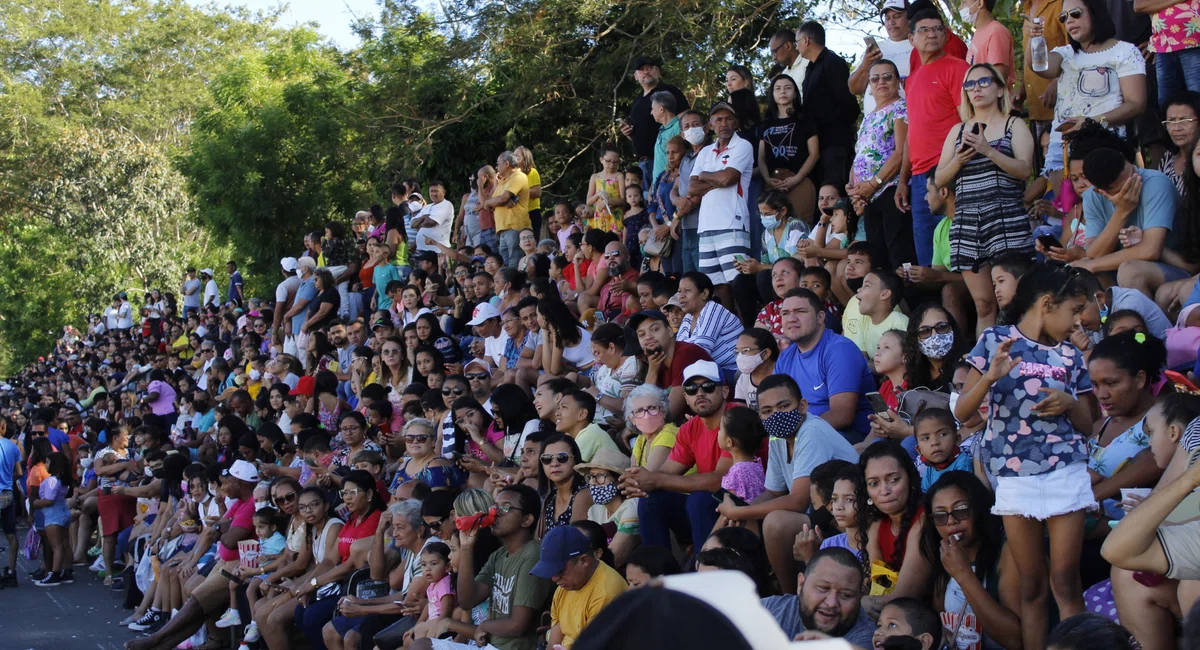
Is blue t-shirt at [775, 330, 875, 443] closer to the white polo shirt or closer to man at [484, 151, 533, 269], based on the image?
the white polo shirt

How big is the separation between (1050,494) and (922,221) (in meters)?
3.37

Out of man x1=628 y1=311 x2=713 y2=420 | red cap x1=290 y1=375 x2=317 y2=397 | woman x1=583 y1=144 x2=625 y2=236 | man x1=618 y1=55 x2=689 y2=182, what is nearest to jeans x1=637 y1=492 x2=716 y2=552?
man x1=628 y1=311 x2=713 y2=420

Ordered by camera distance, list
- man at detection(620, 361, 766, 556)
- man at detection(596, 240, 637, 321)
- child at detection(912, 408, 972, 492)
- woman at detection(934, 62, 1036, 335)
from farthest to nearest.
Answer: man at detection(596, 240, 637, 321) → woman at detection(934, 62, 1036, 335) → man at detection(620, 361, 766, 556) → child at detection(912, 408, 972, 492)

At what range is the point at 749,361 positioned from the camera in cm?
680

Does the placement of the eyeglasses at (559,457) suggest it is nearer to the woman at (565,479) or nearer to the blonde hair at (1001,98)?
the woman at (565,479)

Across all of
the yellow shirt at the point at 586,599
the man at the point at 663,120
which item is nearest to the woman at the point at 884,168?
the man at the point at 663,120

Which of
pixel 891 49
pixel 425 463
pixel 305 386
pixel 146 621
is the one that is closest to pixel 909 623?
pixel 425 463

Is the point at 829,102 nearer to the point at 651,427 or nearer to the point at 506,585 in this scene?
the point at 651,427

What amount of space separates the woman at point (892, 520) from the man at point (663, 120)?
18.9 ft

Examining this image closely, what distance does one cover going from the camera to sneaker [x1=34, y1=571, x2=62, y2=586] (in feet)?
44.5

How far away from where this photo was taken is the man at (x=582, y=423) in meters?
7.29

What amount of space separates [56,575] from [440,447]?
7.05 meters

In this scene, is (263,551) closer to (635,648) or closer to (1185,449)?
(1185,449)

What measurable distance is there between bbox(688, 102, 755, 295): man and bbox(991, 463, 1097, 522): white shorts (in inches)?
186
